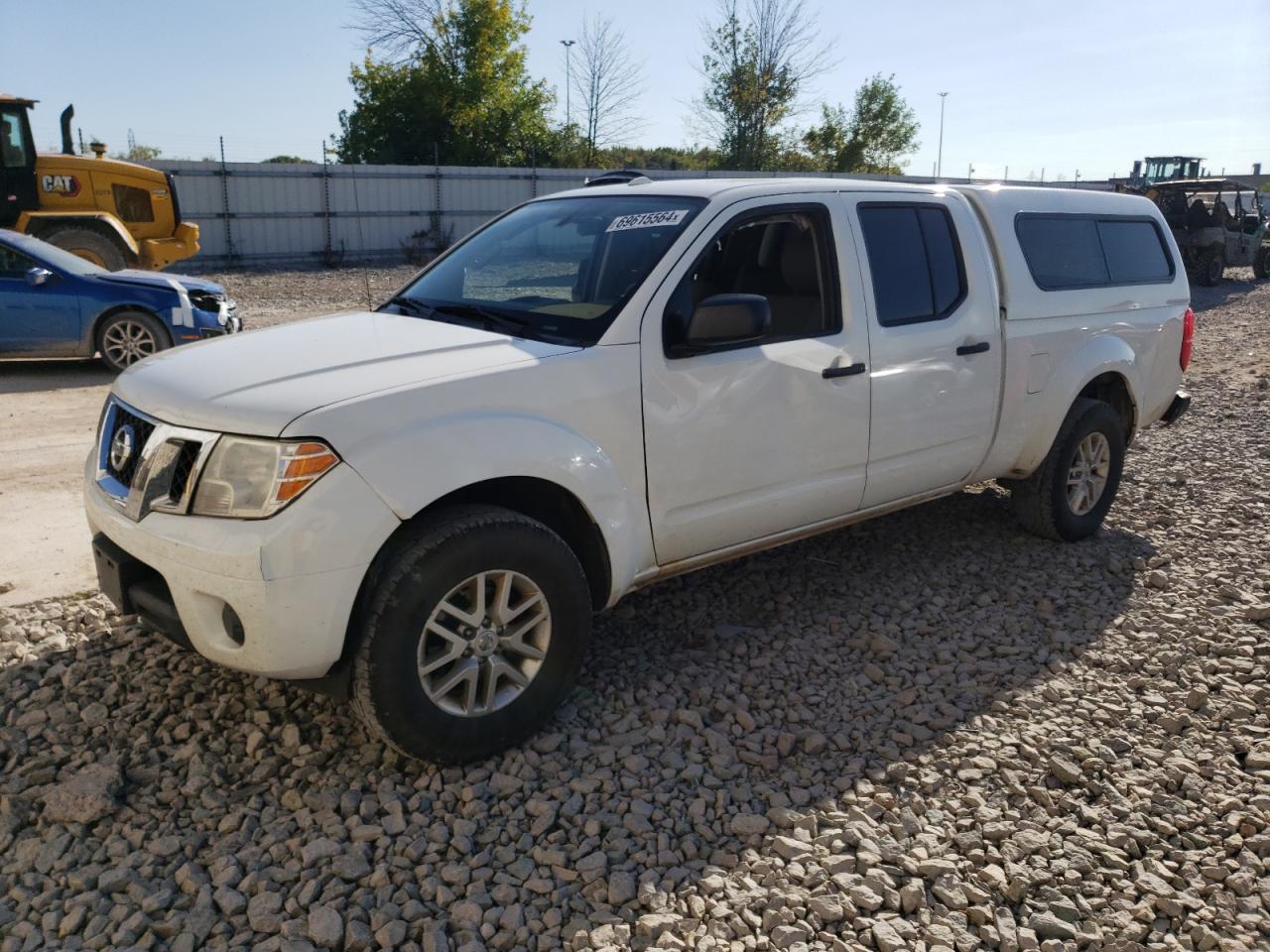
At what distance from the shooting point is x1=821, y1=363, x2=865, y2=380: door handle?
4188mm

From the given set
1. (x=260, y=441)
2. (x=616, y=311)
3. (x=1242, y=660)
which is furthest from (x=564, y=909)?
(x=1242, y=660)

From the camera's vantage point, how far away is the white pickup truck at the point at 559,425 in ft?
9.99

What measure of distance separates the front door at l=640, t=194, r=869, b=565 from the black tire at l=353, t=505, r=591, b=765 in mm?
523

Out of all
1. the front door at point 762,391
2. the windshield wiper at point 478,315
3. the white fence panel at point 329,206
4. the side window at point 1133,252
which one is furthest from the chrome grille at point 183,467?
the white fence panel at point 329,206

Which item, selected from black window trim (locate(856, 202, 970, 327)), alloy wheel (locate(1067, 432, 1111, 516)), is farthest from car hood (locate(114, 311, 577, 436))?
alloy wheel (locate(1067, 432, 1111, 516))

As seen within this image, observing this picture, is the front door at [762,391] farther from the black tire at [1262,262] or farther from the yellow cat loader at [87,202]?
the black tire at [1262,262]

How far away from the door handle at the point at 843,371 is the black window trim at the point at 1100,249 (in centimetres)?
148

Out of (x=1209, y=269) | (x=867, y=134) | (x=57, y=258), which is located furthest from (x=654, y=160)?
(x=57, y=258)

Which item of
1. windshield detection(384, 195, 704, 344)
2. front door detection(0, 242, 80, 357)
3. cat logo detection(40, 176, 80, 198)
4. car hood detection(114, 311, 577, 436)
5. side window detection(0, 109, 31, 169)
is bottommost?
front door detection(0, 242, 80, 357)

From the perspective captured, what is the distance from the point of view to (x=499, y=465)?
10.7 ft

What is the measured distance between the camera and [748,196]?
4.13m

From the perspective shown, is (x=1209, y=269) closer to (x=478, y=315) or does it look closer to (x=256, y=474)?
(x=478, y=315)

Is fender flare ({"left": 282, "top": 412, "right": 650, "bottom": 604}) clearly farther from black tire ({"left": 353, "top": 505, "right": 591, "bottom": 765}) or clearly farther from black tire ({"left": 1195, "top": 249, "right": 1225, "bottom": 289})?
black tire ({"left": 1195, "top": 249, "right": 1225, "bottom": 289})

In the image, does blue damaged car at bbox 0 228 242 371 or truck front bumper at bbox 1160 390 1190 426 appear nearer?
truck front bumper at bbox 1160 390 1190 426
